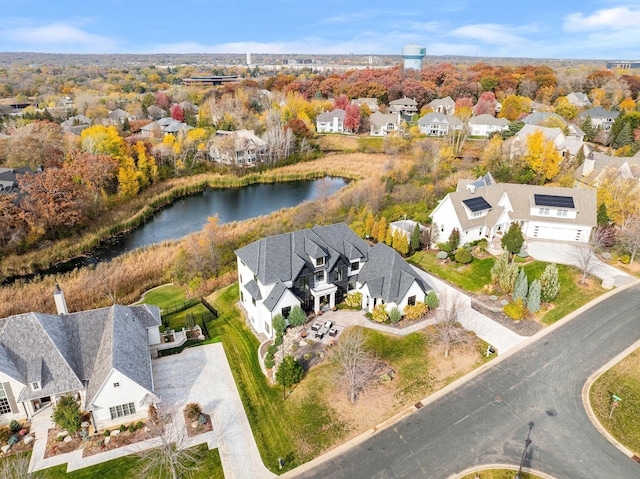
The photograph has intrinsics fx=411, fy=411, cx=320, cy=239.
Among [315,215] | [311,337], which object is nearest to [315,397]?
[311,337]

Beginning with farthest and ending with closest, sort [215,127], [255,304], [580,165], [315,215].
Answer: [215,127]
[580,165]
[315,215]
[255,304]

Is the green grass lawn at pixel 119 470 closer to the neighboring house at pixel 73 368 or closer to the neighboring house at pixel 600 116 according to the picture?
→ the neighboring house at pixel 73 368

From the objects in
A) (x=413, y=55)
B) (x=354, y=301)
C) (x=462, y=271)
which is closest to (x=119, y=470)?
(x=354, y=301)

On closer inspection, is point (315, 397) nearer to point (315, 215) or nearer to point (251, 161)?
point (315, 215)

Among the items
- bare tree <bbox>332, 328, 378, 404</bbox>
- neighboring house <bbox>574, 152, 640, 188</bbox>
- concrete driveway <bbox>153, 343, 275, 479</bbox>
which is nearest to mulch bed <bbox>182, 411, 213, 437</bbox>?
concrete driveway <bbox>153, 343, 275, 479</bbox>

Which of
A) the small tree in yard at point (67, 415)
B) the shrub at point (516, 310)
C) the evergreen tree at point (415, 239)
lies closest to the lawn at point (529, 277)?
the evergreen tree at point (415, 239)

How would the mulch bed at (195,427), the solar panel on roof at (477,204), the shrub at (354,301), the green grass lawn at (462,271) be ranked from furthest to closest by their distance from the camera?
the solar panel on roof at (477,204) → the green grass lawn at (462,271) → the shrub at (354,301) → the mulch bed at (195,427)

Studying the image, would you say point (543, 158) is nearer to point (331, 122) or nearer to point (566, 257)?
point (566, 257)
